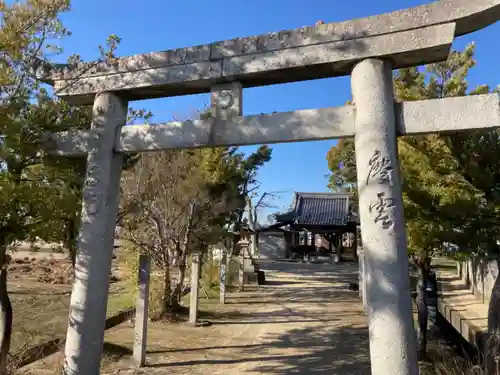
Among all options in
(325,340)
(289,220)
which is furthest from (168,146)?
(289,220)

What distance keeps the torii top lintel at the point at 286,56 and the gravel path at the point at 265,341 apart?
3.95 meters

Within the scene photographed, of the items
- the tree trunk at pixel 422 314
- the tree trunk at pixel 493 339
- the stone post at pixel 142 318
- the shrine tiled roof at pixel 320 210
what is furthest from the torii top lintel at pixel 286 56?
the shrine tiled roof at pixel 320 210

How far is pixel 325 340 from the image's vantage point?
7.62 metres

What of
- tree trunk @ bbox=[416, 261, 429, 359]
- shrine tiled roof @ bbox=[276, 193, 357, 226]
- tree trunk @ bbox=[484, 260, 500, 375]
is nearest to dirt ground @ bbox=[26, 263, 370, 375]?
tree trunk @ bbox=[416, 261, 429, 359]

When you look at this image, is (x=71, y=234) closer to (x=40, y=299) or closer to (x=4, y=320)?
(x=4, y=320)

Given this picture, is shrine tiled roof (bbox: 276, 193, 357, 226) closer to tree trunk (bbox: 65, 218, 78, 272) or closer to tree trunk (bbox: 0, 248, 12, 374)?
tree trunk (bbox: 65, 218, 78, 272)

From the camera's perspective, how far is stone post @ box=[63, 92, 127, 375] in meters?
3.94

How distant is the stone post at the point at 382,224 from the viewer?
3111 millimetres

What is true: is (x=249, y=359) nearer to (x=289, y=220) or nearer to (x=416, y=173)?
(x=416, y=173)

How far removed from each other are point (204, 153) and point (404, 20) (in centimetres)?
864

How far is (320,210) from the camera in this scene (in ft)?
99.0

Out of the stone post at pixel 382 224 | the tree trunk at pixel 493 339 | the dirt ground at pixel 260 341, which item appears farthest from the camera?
the dirt ground at pixel 260 341

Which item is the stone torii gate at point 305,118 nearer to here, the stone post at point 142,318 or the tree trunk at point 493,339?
the tree trunk at point 493,339

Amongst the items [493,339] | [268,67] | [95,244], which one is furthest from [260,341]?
[268,67]
